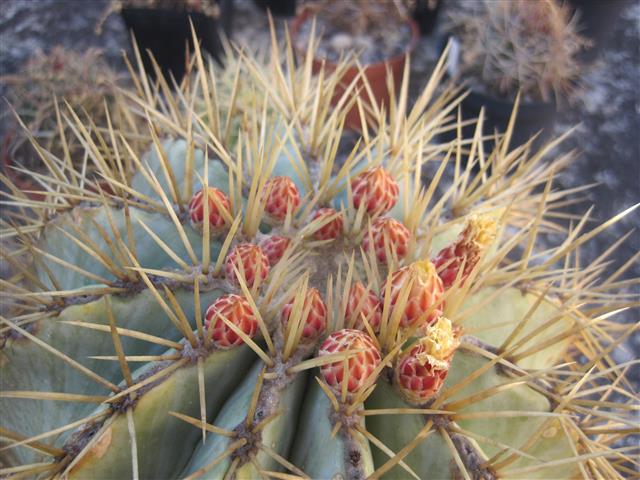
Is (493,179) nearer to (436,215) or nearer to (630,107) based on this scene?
(436,215)

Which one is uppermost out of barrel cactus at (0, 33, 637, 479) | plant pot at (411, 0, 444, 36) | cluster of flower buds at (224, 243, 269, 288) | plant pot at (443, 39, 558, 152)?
cluster of flower buds at (224, 243, 269, 288)

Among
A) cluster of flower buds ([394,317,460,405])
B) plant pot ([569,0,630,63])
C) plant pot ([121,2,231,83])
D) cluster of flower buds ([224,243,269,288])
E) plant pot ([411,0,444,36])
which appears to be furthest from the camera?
plant pot ([411,0,444,36])

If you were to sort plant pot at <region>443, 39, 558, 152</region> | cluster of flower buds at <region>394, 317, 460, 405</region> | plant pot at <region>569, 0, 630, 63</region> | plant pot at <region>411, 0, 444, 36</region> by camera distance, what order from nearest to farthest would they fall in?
cluster of flower buds at <region>394, 317, 460, 405</region>, plant pot at <region>443, 39, 558, 152</region>, plant pot at <region>569, 0, 630, 63</region>, plant pot at <region>411, 0, 444, 36</region>

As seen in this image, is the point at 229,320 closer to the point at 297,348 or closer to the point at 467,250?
the point at 297,348

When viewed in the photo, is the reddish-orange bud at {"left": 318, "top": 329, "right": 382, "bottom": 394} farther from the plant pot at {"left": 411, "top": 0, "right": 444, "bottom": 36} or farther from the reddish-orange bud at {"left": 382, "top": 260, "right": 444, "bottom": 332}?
the plant pot at {"left": 411, "top": 0, "right": 444, "bottom": 36}

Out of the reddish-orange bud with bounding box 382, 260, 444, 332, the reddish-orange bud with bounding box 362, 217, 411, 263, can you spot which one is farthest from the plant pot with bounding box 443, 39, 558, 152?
the reddish-orange bud with bounding box 382, 260, 444, 332

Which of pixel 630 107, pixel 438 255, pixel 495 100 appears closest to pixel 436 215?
pixel 438 255
